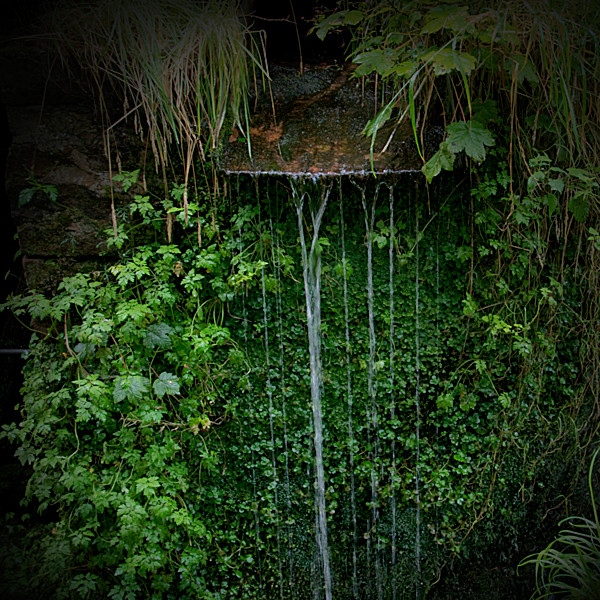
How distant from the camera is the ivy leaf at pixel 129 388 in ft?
7.81

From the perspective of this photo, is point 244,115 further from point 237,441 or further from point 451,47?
point 237,441

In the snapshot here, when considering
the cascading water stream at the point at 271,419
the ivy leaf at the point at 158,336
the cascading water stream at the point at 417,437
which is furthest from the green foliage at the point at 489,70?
the ivy leaf at the point at 158,336

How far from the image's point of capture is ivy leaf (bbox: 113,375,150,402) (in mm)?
2381

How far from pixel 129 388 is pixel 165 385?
176 mm

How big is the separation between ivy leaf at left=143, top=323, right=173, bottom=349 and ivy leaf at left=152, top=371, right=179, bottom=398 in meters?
0.15

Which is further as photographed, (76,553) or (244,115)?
(244,115)

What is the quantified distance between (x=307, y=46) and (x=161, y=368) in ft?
7.44

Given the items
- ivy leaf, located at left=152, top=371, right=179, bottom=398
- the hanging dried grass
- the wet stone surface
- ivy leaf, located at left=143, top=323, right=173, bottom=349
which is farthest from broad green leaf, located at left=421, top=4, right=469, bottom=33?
ivy leaf, located at left=152, top=371, right=179, bottom=398

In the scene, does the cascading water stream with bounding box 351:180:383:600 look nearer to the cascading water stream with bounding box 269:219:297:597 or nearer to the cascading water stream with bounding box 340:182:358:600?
the cascading water stream with bounding box 340:182:358:600

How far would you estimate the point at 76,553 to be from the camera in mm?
2449

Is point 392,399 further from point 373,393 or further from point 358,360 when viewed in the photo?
point 358,360

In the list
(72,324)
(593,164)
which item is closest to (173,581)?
(72,324)

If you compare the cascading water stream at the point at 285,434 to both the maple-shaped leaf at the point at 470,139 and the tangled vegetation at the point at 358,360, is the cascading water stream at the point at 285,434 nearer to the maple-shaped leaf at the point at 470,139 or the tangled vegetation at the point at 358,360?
the tangled vegetation at the point at 358,360

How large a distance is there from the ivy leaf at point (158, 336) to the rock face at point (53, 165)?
0.47 meters
